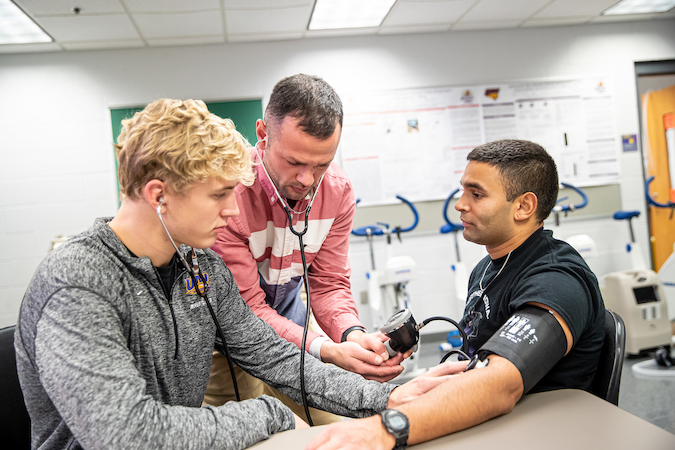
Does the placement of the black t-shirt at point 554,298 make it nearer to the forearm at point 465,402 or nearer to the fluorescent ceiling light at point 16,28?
the forearm at point 465,402

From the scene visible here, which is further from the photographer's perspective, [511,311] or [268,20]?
[268,20]

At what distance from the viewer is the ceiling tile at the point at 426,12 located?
3.39 m

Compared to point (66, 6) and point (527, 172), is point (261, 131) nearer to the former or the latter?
point (527, 172)

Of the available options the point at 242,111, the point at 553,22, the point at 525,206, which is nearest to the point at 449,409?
the point at 525,206

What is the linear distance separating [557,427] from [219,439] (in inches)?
24.5

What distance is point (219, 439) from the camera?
800mm

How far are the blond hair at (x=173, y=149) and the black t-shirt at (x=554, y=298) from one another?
0.77 m

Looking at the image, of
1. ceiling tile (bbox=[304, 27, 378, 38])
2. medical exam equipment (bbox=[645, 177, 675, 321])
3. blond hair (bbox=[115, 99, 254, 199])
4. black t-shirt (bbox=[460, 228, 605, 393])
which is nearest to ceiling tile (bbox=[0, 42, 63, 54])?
ceiling tile (bbox=[304, 27, 378, 38])

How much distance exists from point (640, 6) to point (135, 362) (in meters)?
4.84

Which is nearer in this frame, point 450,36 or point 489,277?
point 489,277

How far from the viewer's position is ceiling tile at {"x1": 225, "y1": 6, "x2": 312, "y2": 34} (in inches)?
128

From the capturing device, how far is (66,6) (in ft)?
9.63

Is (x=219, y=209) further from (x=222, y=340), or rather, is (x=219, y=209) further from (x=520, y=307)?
(x=520, y=307)

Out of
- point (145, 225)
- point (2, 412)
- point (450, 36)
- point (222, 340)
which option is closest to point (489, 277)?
point (222, 340)
